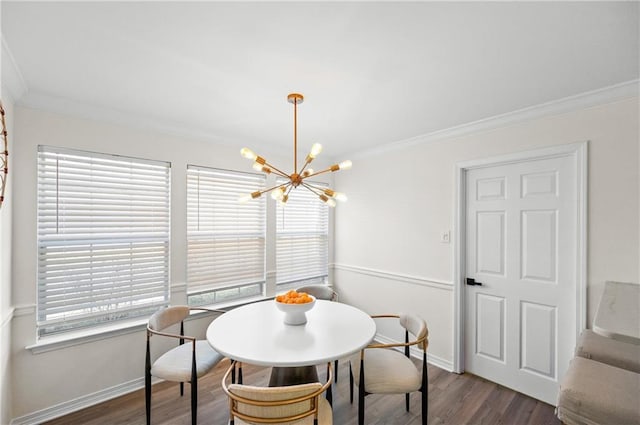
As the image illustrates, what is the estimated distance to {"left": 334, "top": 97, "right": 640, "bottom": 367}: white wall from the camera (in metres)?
2.02

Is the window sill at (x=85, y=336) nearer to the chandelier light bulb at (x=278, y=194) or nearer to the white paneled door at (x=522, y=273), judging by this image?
the chandelier light bulb at (x=278, y=194)

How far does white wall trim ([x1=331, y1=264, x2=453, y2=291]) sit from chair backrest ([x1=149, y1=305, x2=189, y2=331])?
7.06ft

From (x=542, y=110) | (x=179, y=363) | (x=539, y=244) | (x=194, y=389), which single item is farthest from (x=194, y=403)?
(x=542, y=110)

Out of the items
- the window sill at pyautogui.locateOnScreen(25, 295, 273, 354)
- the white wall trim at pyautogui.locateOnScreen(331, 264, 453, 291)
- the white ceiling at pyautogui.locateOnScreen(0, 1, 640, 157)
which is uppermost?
the white ceiling at pyautogui.locateOnScreen(0, 1, 640, 157)

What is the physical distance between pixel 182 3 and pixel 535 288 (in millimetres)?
3149

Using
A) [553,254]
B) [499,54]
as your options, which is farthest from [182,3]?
[553,254]

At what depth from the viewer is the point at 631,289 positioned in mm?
1848

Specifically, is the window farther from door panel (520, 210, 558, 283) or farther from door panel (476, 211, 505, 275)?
door panel (520, 210, 558, 283)

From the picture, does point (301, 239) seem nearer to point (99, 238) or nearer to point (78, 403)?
point (99, 238)

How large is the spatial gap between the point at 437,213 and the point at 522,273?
36.0 inches

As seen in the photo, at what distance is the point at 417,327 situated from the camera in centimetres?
217

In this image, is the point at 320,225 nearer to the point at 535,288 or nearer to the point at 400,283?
the point at 400,283

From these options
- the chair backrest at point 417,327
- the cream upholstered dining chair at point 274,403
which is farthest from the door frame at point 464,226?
the cream upholstered dining chair at point 274,403

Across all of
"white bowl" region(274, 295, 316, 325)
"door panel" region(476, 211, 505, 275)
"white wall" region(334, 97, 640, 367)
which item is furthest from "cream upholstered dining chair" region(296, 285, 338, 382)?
"door panel" region(476, 211, 505, 275)
